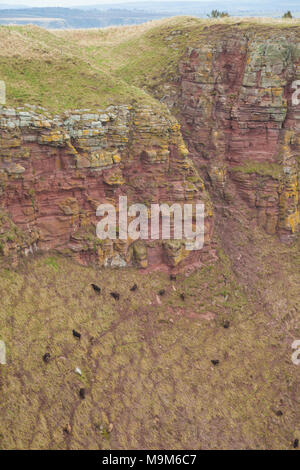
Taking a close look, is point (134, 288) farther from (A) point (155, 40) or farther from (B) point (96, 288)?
(A) point (155, 40)

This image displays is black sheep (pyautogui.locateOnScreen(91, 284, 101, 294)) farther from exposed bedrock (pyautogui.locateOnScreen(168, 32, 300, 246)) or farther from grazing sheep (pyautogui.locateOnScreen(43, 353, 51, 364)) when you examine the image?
exposed bedrock (pyautogui.locateOnScreen(168, 32, 300, 246))

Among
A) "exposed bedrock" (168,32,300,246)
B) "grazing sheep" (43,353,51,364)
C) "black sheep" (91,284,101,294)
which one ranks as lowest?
"grazing sheep" (43,353,51,364)

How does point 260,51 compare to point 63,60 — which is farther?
point 260,51

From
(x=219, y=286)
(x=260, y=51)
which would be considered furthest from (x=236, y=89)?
(x=219, y=286)

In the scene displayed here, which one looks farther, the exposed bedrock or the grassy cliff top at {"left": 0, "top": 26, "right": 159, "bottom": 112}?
the exposed bedrock

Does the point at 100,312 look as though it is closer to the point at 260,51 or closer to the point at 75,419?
the point at 75,419

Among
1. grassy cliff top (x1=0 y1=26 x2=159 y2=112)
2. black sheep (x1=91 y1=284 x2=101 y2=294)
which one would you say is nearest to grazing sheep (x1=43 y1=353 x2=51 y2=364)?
black sheep (x1=91 y1=284 x2=101 y2=294)
